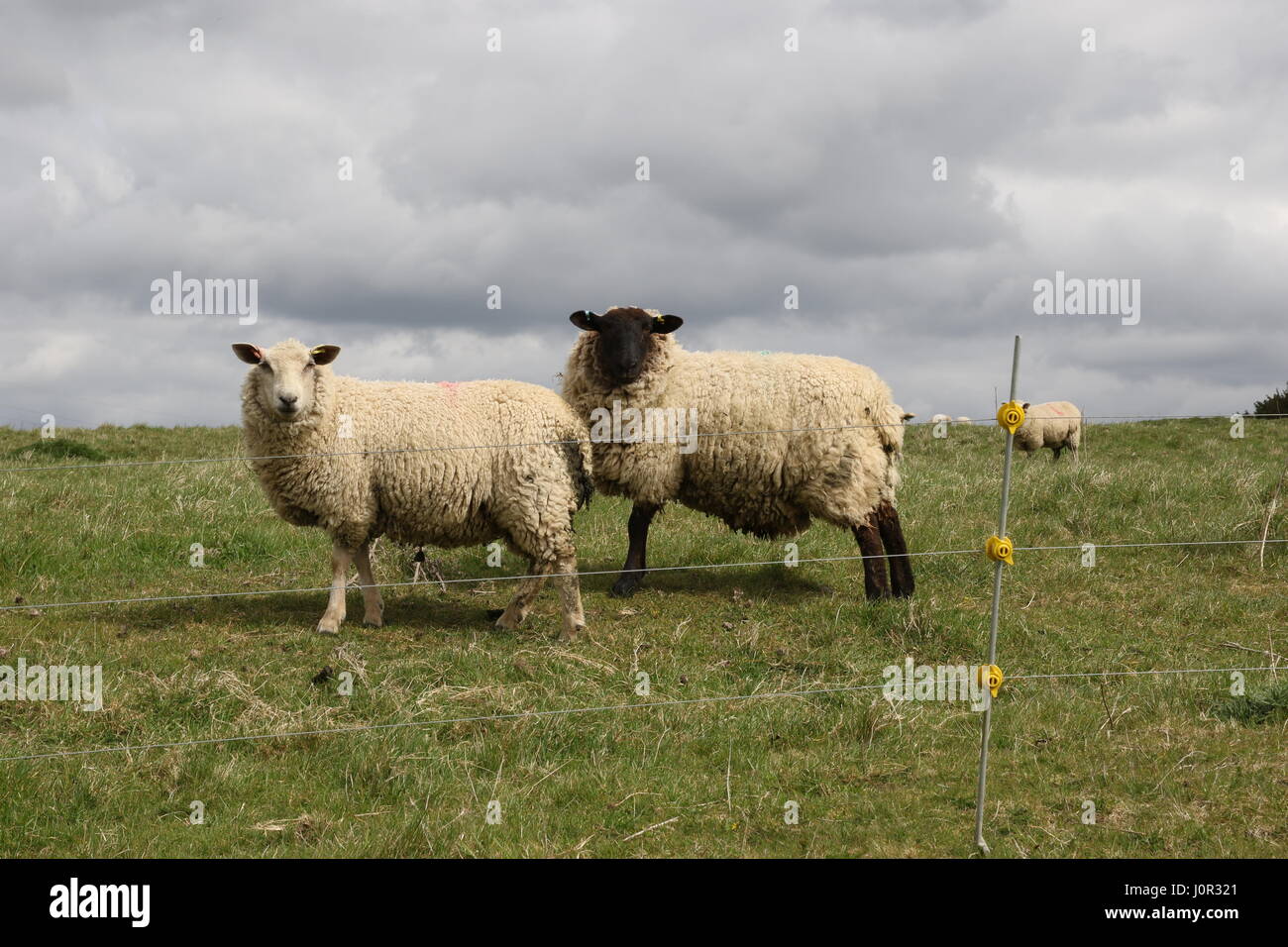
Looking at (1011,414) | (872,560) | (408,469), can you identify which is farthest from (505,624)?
(1011,414)

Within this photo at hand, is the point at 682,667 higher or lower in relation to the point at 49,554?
lower

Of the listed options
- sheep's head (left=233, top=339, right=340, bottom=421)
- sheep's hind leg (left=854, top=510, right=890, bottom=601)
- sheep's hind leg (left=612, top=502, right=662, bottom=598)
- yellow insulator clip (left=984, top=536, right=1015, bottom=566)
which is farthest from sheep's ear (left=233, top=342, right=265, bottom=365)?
yellow insulator clip (left=984, top=536, right=1015, bottom=566)

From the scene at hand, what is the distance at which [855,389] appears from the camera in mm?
9945

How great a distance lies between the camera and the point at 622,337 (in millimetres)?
9672

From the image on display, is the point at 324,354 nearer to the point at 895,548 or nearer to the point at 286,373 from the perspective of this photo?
the point at 286,373

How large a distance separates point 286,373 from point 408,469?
3.76ft

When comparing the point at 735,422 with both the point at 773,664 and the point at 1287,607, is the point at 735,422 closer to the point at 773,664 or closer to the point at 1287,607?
the point at 773,664

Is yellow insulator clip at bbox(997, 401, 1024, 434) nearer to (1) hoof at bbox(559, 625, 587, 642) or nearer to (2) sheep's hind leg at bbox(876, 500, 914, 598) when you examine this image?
(1) hoof at bbox(559, 625, 587, 642)

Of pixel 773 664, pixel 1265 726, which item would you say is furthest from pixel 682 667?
pixel 1265 726

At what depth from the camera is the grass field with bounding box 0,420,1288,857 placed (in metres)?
5.64

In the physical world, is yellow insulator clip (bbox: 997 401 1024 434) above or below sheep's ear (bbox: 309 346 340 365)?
below

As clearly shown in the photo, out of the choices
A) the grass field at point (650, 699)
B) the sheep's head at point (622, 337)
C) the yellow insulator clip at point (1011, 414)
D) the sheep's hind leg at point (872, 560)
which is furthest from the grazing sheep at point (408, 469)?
the yellow insulator clip at point (1011, 414)

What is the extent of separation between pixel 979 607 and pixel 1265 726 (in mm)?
2895

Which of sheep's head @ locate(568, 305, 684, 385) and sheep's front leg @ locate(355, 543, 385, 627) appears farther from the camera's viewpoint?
sheep's head @ locate(568, 305, 684, 385)
